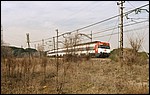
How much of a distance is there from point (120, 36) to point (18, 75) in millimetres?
15410

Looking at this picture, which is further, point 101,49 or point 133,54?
point 101,49

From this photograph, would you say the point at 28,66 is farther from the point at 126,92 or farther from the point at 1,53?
the point at 126,92

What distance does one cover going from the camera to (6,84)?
10234 mm

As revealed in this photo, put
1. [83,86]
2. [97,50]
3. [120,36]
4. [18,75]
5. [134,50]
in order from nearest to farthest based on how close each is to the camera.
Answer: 1. [83,86]
2. [18,75]
3. [134,50]
4. [120,36]
5. [97,50]

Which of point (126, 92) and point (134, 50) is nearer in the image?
point (126, 92)

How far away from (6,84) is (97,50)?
26.5 metres

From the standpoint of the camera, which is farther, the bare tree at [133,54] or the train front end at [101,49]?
the train front end at [101,49]

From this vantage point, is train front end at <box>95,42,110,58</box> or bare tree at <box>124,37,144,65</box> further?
train front end at <box>95,42,110,58</box>

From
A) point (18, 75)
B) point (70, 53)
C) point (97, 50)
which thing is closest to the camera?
point (18, 75)

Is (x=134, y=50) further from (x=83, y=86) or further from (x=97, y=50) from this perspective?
(x=97, y=50)

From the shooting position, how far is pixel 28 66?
12.1 meters

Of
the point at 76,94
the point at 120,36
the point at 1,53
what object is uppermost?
the point at 120,36

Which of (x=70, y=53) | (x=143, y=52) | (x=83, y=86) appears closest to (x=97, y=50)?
(x=70, y=53)

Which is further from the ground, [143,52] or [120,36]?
[120,36]
